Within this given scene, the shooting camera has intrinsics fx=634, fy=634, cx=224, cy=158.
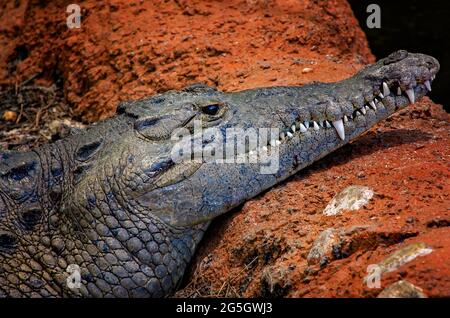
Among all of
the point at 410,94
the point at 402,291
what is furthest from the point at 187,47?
the point at 402,291

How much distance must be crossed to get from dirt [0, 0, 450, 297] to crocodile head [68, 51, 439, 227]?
8.1 inches

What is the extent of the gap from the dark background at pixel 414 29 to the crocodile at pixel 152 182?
150 inches

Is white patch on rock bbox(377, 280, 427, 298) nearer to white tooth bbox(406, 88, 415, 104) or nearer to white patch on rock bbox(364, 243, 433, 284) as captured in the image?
white patch on rock bbox(364, 243, 433, 284)

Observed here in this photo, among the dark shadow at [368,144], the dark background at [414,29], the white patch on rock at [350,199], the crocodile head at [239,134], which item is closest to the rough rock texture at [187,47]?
the dark shadow at [368,144]

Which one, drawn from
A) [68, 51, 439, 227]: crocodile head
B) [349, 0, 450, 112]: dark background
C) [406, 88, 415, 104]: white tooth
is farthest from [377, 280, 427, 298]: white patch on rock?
[349, 0, 450, 112]: dark background

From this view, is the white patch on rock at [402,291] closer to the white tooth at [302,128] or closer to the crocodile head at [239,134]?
the crocodile head at [239,134]

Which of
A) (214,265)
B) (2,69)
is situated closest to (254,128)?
(214,265)

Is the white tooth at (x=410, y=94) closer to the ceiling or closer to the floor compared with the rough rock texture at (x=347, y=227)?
closer to the ceiling

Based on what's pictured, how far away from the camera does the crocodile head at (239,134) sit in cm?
431

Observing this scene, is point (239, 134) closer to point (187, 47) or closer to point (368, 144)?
point (368, 144)

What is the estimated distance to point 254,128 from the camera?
447 centimetres

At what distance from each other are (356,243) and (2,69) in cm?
536

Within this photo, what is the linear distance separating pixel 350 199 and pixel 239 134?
2.98ft

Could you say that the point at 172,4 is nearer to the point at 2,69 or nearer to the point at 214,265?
the point at 2,69
